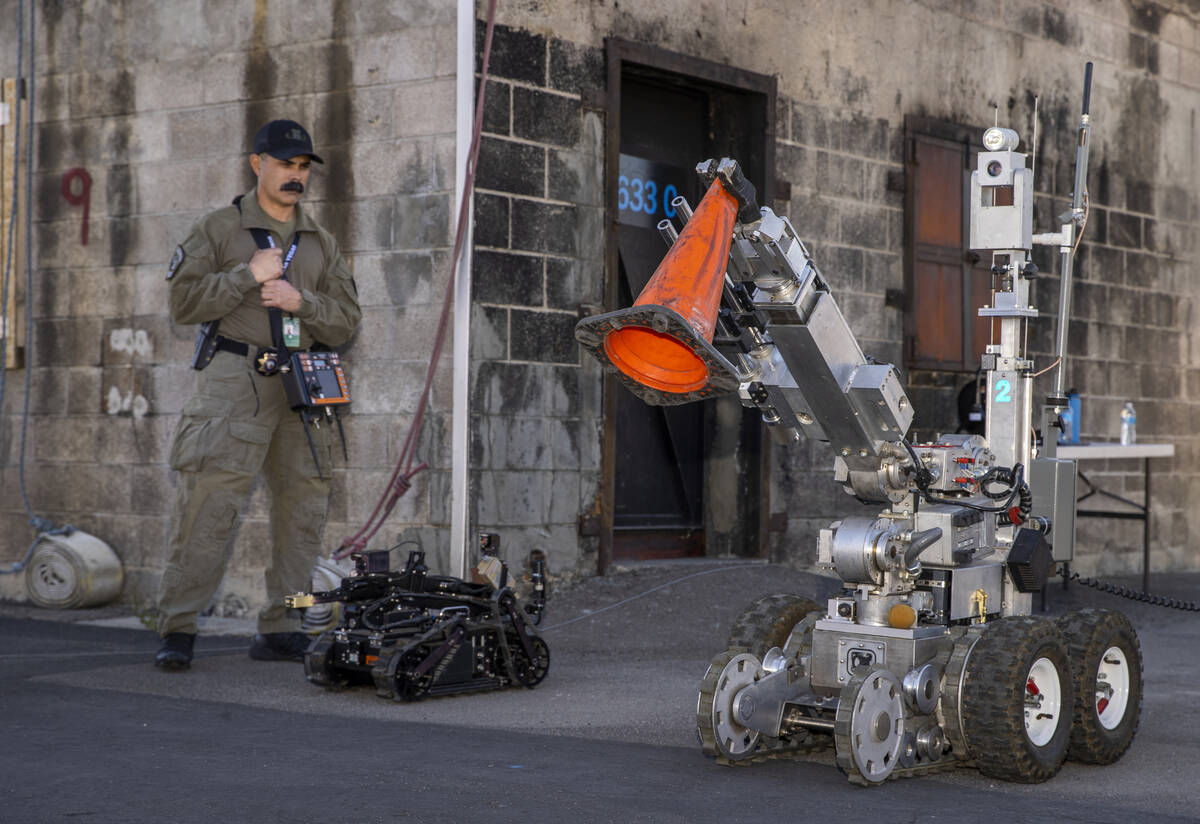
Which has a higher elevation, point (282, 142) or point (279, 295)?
point (282, 142)

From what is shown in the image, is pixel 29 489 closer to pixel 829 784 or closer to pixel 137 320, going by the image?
pixel 137 320

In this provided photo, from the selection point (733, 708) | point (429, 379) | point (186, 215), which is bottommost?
point (733, 708)

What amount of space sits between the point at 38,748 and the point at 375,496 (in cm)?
372

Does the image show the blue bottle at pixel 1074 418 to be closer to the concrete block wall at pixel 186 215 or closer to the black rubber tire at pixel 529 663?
the concrete block wall at pixel 186 215

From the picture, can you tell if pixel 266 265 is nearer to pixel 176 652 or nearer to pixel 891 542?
pixel 176 652

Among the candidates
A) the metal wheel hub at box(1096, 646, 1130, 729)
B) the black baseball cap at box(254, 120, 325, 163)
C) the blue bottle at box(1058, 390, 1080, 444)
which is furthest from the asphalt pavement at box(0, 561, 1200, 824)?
the blue bottle at box(1058, 390, 1080, 444)

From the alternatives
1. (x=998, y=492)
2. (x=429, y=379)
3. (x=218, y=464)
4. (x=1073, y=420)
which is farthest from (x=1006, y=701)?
(x=1073, y=420)

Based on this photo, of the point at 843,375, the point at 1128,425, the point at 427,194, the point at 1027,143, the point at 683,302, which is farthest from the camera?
the point at 1128,425

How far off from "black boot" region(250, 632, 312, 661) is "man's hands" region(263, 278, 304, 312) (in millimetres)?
1486

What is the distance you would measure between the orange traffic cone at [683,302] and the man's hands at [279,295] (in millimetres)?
3053

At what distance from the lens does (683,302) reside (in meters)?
4.16

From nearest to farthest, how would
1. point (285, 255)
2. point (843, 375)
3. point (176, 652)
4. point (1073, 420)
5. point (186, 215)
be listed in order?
point (843, 375), point (176, 652), point (285, 255), point (186, 215), point (1073, 420)

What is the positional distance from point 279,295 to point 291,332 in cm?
21

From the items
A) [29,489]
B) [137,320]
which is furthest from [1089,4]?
[29,489]
